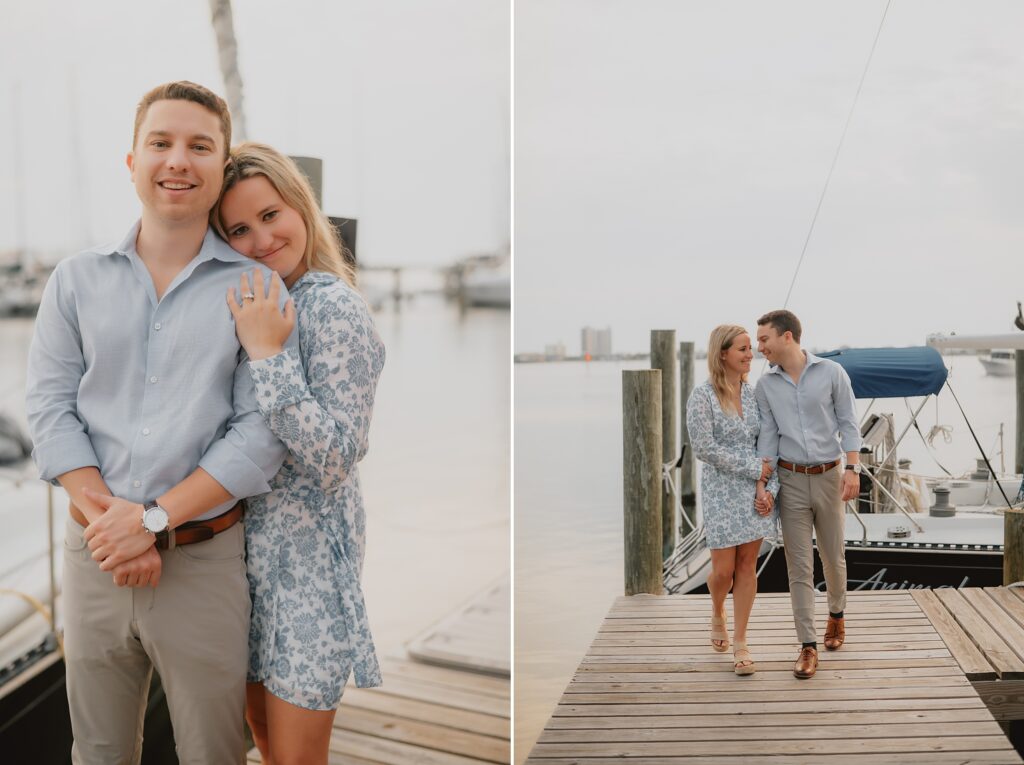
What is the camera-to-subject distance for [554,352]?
3.56 metres

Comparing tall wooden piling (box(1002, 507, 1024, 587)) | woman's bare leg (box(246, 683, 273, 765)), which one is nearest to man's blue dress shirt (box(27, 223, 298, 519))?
woman's bare leg (box(246, 683, 273, 765))

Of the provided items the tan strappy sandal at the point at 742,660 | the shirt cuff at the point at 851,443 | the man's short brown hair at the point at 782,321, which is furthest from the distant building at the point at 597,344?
the tan strappy sandal at the point at 742,660

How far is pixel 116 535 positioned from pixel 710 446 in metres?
2.09

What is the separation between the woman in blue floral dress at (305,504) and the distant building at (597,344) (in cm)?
213

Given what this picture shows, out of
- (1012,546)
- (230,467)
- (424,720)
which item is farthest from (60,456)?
(1012,546)

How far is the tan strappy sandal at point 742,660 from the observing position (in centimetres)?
302

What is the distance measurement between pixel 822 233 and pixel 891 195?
0.24 m

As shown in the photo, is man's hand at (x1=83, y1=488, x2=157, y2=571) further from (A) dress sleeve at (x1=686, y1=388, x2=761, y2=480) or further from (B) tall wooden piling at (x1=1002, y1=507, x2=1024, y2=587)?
(B) tall wooden piling at (x1=1002, y1=507, x2=1024, y2=587)

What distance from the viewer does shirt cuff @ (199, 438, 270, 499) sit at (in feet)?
4.61

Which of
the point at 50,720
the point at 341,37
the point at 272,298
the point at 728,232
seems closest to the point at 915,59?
the point at 728,232

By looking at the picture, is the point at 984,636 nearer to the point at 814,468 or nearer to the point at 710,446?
the point at 814,468

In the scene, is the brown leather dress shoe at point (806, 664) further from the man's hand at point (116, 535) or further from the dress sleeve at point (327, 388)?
the man's hand at point (116, 535)

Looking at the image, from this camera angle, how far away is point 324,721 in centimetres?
154

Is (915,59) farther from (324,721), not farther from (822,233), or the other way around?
(324,721)
